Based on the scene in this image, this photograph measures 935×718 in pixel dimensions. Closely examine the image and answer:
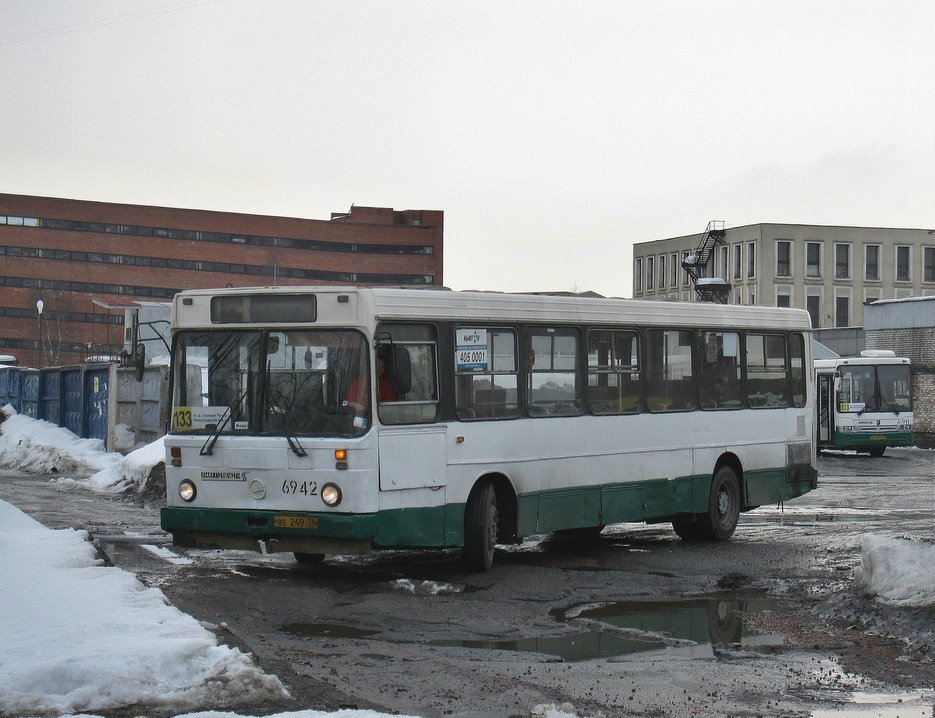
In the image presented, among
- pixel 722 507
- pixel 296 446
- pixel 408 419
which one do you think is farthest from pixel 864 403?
pixel 296 446

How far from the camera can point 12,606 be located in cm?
912

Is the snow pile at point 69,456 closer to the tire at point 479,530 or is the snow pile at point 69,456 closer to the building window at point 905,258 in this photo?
the tire at point 479,530

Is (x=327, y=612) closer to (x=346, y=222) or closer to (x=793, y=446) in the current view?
(x=793, y=446)

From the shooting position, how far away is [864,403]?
41.0 m

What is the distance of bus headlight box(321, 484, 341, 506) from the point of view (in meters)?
11.8

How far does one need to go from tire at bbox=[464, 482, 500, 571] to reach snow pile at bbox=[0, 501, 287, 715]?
364 centimetres

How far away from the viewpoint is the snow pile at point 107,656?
22.9 feet

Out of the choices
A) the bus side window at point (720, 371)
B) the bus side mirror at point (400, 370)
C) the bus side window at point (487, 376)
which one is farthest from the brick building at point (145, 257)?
the bus side mirror at point (400, 370)

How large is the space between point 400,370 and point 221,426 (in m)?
1.73

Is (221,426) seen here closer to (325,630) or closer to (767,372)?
(325,630)

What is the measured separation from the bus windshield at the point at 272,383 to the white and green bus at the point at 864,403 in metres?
31.3

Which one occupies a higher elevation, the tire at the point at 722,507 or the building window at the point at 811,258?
the building window at the point at 811,258

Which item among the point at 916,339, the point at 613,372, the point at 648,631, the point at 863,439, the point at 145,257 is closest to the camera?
the point at 648,631

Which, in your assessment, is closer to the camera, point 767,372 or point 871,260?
point 767,372
